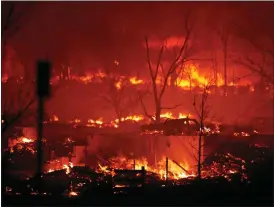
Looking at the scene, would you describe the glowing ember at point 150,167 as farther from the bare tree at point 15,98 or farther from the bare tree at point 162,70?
the bare tree at point 15,98

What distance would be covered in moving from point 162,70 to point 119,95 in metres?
0.93

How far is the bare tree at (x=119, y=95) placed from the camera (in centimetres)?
644


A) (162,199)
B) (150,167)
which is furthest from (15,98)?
(162,199)

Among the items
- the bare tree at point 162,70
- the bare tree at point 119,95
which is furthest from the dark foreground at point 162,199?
the bare tree at point 119,95

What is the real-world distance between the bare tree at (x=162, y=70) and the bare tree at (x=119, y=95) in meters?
0.30

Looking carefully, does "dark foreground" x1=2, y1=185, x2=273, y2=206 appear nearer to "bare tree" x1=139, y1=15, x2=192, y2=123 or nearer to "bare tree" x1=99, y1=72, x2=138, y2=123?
"bare tree" x1=139, y1=15, x2=192, y2=123

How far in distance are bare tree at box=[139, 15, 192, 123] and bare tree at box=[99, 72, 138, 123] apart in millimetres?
300

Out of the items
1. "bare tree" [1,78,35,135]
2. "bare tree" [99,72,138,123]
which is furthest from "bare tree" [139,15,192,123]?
"bare tree" [1,78,35,135]

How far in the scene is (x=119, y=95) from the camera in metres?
6.53

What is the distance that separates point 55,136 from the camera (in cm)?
614

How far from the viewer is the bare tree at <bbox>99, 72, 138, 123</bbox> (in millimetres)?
6441

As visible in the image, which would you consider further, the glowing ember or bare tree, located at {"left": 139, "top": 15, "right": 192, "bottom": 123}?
bare tree, located at {"left": 139, "top": 15, "right": 192, "bottom": 123}

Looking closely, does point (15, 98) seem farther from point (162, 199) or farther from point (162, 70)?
point (162, 199)

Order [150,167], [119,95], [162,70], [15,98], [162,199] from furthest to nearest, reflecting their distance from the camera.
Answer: [119,95], [162,70], [150,167], [15,98], [162,199]
